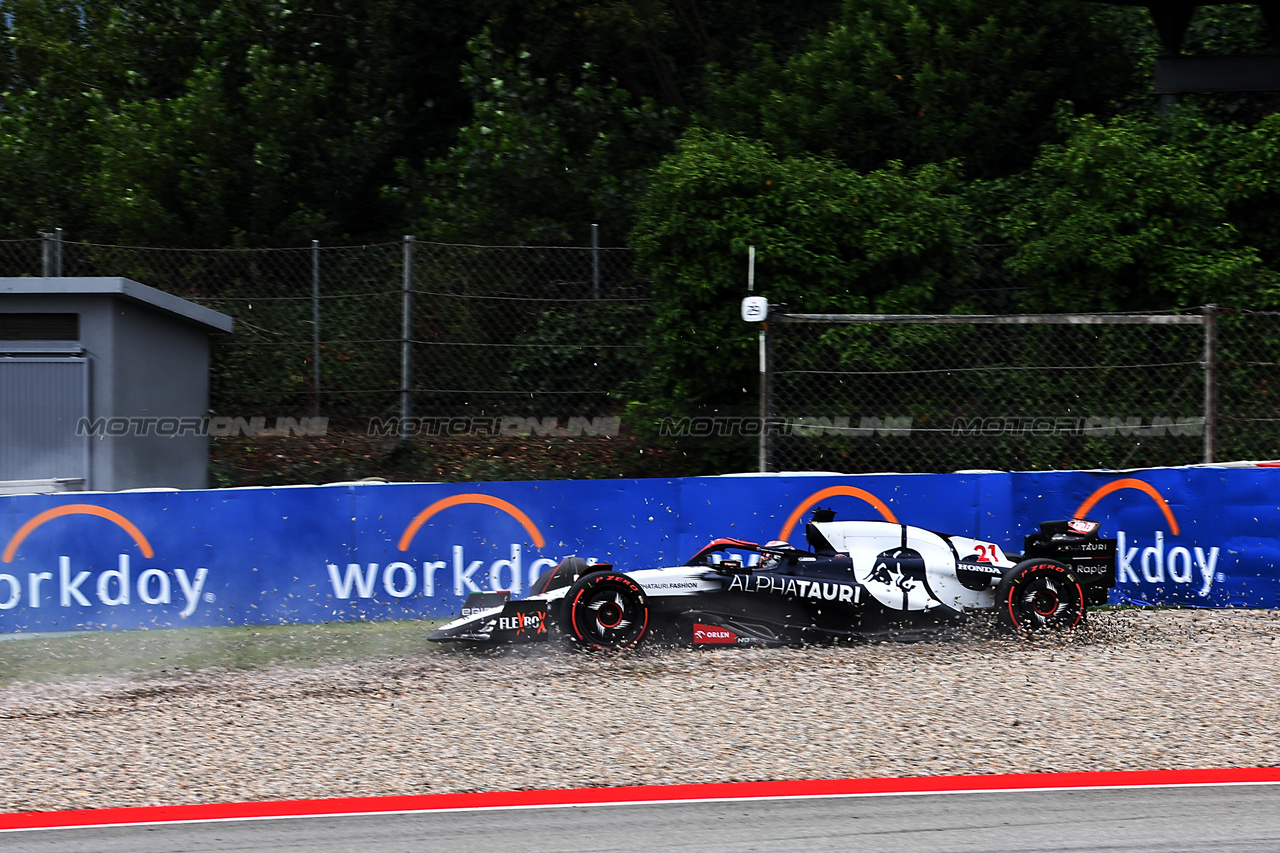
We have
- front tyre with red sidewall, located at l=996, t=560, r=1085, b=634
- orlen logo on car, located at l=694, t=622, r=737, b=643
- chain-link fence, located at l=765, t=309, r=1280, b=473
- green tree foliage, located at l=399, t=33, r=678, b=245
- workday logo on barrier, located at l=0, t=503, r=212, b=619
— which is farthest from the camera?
green tree foliage, located at l=399, t=33, r=678, b=245

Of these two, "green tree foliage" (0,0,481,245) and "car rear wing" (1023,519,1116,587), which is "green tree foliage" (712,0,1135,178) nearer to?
"green tree foliage" (0,0,481,245)

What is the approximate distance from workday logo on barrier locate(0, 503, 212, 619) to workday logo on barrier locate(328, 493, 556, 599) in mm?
1078

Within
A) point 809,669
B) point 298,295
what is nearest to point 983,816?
point 809,669

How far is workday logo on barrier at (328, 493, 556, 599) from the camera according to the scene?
368 inches

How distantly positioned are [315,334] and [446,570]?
4435 millimetres

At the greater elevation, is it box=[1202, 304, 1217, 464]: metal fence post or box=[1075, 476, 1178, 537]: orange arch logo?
box=[1202, 304, 1217, 464]: metal fence post

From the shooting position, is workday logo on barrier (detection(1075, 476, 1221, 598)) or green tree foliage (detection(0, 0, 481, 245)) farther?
green tree foliage (detection(0, 0, 481, 245))

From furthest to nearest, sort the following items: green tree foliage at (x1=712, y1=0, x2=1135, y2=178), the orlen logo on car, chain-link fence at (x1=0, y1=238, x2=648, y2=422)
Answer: green tree foliage at (x1=712, y1=0, x2=1135, y2=178), chain-link fence at (x1=0, y1=238, x2=648, y2=422), the orlen logo on car

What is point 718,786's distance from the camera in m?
5.43

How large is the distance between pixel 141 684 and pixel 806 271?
7502 millimetres

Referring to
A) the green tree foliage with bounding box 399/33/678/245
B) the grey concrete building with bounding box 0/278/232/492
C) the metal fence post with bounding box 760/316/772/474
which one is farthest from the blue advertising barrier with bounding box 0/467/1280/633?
the green tree foliage with bounding box 399/33/678/245

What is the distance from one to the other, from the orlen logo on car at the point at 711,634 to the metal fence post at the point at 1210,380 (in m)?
4.18

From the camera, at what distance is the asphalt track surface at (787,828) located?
185 inches

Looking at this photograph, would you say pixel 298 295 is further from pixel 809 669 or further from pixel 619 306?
pixel 809 669
